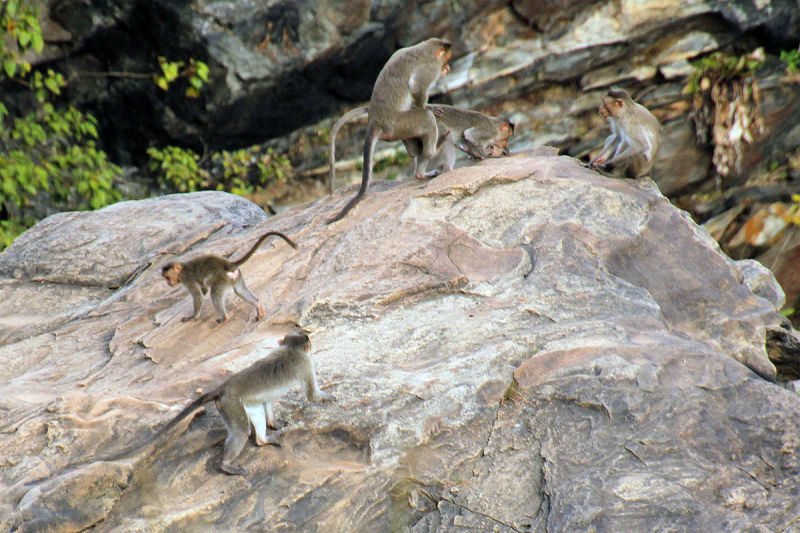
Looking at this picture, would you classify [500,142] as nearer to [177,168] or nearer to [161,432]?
[161,432]

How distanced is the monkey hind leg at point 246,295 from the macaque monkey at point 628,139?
3520mm

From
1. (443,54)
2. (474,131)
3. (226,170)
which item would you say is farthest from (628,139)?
(226,170)

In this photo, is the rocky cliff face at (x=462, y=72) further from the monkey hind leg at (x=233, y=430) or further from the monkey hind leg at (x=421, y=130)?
the monkey hind leg at (x=233, y=430)

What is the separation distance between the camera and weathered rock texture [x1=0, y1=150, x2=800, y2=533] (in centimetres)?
397

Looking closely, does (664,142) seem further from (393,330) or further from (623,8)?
(393,330)

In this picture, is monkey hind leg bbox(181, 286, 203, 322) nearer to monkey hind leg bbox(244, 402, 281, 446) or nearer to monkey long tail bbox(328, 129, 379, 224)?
monkey long tail bbox(328, 129, 379, 224)

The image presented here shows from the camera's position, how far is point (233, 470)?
4.13 m

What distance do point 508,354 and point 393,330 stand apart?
89 centimetres

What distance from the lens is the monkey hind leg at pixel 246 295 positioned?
568 centimetres

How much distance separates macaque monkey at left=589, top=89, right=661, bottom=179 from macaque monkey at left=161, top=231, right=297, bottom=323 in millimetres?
3399

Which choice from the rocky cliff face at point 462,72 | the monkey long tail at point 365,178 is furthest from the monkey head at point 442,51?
the rocky cliff face at point 462,72

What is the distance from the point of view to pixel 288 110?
1221 cm

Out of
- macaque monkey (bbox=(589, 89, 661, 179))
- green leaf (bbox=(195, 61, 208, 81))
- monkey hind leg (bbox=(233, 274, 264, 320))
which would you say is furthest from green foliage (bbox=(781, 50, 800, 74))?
monkey hind leg (bbox=(233, 274, 264, 320))

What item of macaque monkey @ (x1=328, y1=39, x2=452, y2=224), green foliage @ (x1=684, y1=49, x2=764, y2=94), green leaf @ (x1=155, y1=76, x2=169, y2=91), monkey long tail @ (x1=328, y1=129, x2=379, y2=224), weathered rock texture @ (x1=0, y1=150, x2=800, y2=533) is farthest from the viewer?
green foliage @ (x1=684, y1=49, x2=764, y2=94)
